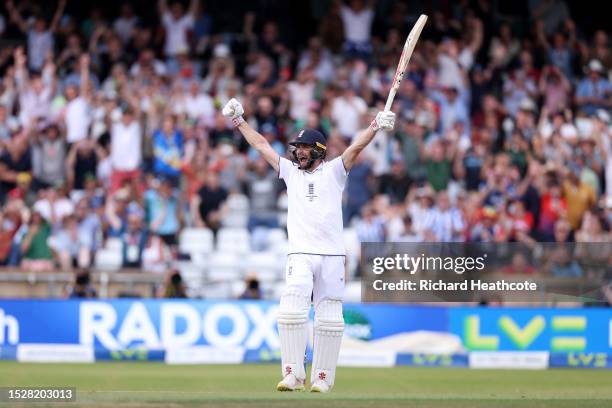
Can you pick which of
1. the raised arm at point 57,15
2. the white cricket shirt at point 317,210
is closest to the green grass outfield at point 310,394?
the white cricket shirt at point 317,210

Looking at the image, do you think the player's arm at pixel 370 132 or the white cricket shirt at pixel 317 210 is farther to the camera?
the white cricket shirt at pixel 317 210

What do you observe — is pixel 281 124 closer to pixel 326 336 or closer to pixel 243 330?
pixel 243 330

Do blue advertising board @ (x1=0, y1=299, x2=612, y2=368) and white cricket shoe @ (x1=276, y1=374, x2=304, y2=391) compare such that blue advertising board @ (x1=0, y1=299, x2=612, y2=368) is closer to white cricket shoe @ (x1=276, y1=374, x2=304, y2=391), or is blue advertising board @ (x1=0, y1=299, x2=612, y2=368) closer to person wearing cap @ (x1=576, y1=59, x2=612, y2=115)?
person wearing cap @ (x1=576, y1=59, x2=612, y2=115)

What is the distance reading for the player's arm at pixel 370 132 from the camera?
36.9 ft

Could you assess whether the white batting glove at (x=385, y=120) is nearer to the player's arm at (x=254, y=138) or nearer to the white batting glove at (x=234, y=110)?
the player's arm at (x=254, y=138)

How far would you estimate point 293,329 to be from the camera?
1134 cm

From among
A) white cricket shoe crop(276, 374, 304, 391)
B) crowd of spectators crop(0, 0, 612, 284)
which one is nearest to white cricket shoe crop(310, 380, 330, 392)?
white cricket shoe crop(276, 374, 304, 391)

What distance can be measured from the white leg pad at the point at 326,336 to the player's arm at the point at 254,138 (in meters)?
1.26

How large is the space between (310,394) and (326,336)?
0.60 metres

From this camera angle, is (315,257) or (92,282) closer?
(315,257)

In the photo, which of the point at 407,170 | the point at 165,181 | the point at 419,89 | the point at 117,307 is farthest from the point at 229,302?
the point at 419,89

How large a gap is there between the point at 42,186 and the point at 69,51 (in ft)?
9.04

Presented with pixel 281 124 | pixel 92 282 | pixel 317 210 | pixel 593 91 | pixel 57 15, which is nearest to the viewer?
pixel 317 210

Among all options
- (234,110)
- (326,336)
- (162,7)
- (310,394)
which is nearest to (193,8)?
(162,7)
